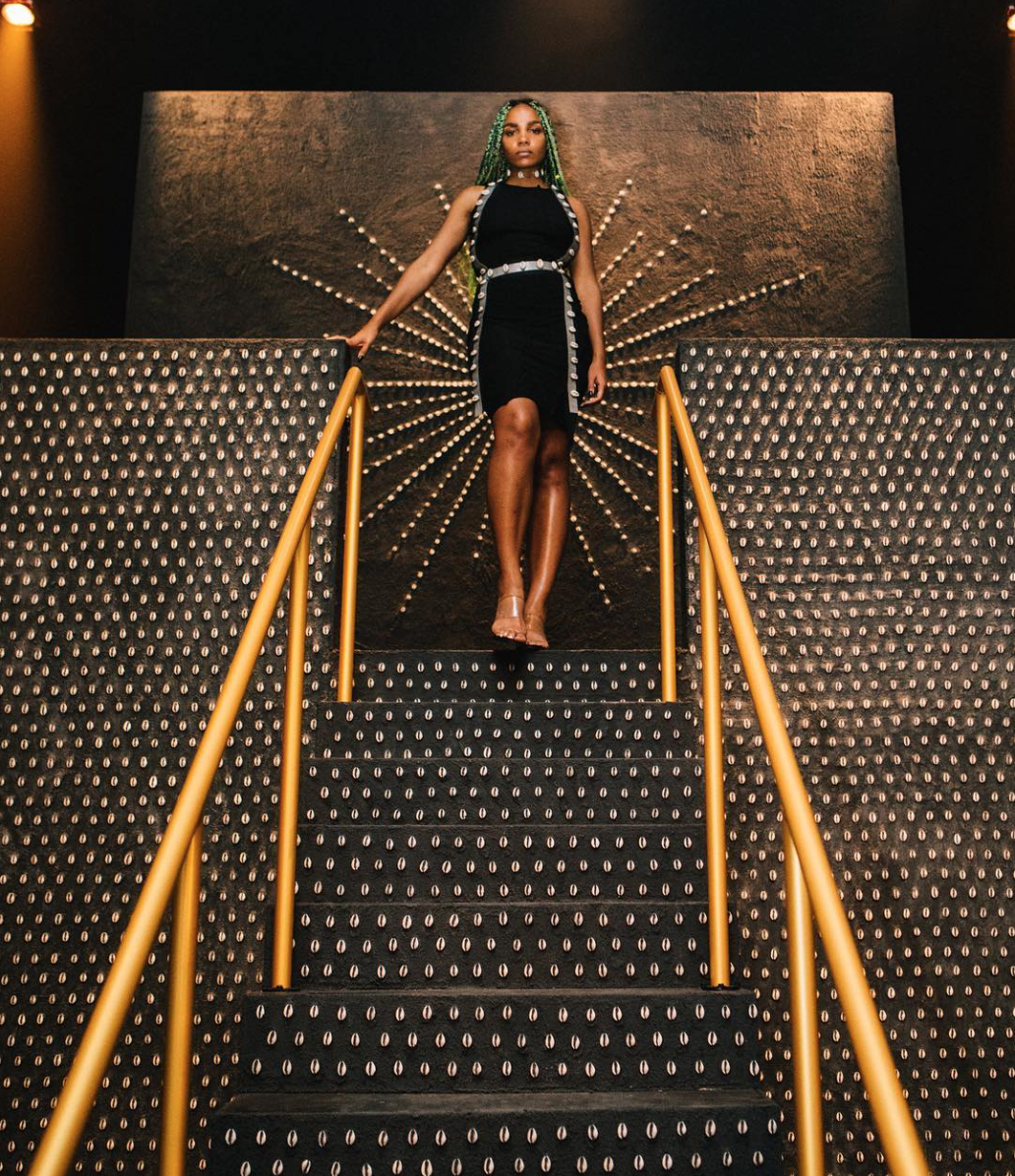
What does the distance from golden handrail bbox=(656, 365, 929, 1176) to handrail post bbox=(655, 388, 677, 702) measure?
583 millimetres

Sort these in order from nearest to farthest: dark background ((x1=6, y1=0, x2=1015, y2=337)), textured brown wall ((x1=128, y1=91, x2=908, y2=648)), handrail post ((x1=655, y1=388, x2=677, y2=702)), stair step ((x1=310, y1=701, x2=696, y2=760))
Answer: stair step ((x1=310, y1=701, x2=696, y2=760)) < handrail post ((x1=655, y1=388, x2=677, y2=702)) < textured brown wall ((x1=128, y1=91, x2=908, y2=648)) < dark background ((x1=6, y1=0, x2=1015, y2=337))

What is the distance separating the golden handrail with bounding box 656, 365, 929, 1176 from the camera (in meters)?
1.72

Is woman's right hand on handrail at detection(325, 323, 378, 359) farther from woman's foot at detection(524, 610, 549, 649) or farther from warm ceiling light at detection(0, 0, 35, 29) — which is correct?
warm ceiling light at detection(0, 0, 35, 29)

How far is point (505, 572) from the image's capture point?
13.0ft

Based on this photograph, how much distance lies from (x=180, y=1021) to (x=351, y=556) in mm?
2047

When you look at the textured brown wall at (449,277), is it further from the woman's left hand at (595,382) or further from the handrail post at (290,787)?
the handrail post at (290,787)

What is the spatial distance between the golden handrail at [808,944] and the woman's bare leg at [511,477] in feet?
2.56

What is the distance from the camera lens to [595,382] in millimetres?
4312

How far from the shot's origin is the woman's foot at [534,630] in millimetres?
3988

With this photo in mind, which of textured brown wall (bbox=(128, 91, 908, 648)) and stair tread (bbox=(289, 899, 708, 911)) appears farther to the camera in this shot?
textured brown wall (bbox=(128, 91, 908, 648))

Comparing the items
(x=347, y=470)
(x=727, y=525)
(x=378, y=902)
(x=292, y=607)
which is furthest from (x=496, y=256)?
(x=378, y=902)

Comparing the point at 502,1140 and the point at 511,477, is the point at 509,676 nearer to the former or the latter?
the point at 511,477

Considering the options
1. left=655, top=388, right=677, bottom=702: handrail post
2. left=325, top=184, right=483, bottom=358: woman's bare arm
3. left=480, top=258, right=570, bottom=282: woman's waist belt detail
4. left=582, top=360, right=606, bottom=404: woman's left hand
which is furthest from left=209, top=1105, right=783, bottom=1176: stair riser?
left=480, top=258, right=570, bottom=282: woman's waist belt detail

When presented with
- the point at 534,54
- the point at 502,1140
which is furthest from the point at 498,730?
the point at 534,54
